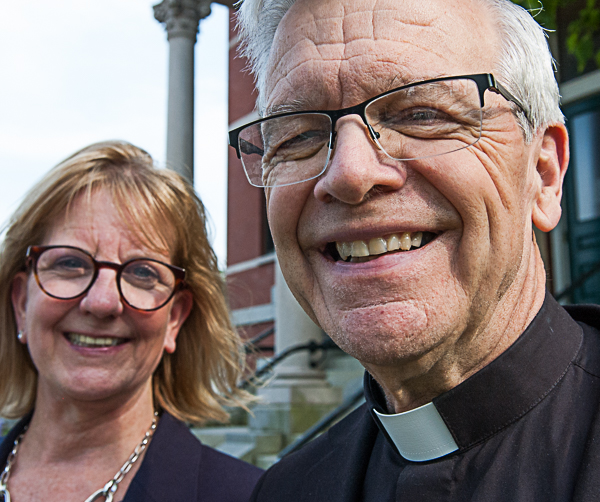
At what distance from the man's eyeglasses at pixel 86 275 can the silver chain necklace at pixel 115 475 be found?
554 mm

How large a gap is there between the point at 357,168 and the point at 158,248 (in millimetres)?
1314

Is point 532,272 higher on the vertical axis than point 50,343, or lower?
higher

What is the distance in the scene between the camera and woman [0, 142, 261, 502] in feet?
7.55

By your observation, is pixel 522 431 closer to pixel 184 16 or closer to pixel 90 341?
pixel 90 341

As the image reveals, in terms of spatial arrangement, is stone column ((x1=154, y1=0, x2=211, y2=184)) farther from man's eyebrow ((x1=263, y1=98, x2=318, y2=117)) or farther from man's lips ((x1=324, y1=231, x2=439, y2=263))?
man's lips ((x1=324, y1=231, x2=439, y2=263))

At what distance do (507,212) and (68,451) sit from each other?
1.87 metres

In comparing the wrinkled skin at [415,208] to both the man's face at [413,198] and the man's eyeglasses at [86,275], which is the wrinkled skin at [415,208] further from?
the man's eyeglasses at [86,275]

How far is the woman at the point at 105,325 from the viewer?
2.30 m

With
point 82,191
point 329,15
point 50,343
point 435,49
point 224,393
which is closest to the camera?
point 435,49

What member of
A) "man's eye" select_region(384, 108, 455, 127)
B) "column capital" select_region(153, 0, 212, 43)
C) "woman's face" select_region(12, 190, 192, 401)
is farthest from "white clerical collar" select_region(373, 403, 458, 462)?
"column capital" select_region(153, 0, 212, 43)

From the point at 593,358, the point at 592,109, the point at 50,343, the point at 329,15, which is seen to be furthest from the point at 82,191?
the point at 592,109

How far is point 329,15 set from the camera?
1.54m

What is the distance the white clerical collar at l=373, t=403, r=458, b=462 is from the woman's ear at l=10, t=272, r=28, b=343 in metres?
1.66

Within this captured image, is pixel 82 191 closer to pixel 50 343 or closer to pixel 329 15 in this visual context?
pixel 50 343
